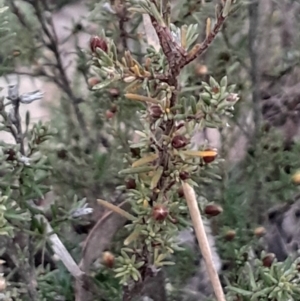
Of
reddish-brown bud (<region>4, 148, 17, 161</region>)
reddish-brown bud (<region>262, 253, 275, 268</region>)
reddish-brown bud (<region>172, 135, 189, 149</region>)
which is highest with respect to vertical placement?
reddish-brown bud (<region>4, 148, 17, 161</region>)

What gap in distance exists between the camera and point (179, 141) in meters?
0.39

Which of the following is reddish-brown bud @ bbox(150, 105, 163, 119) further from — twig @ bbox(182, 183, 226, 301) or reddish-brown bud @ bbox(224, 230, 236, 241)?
reddish-brown bud @ bbox(224, 230, 236, 241)

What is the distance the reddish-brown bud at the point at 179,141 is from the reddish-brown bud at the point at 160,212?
0.19 feet

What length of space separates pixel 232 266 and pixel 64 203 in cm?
20

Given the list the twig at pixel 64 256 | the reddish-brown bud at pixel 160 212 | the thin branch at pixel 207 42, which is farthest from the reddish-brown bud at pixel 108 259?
the thin branch at pixel 207 42

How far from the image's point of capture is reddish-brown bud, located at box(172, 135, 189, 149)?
385 millimetres

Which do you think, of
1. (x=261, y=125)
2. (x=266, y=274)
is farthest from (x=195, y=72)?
(x=266, y=274)

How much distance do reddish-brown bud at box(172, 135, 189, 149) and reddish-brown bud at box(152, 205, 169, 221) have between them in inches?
2.2

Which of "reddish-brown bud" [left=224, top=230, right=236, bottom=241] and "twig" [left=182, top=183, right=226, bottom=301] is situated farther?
"reddish-brown bud" [left=224, top=230, right=236, bottom=241]

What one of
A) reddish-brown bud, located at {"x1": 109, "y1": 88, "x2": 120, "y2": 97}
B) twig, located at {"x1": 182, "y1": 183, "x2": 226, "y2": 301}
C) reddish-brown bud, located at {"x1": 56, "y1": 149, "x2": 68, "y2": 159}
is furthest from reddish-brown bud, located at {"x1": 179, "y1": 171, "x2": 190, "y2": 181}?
reddish-brown bud, located at {"x1": 56, "y1": 149, "x2": 68, "y2": 159}

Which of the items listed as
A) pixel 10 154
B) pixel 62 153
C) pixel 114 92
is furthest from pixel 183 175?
pixel 62 153

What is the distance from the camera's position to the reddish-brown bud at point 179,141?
39 cm

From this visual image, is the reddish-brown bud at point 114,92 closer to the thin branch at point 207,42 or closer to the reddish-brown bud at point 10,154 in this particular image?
the reddish-brown bud at point 10,154

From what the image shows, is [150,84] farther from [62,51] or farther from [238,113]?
[62,51]
